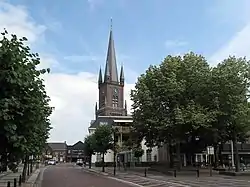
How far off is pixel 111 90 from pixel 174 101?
11439cm

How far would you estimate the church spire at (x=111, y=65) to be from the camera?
15188 centimetres

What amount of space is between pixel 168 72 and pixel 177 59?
2771 millimetres

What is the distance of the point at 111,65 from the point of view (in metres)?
155

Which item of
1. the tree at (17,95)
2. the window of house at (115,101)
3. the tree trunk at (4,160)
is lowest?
the tree trunk at (4,160)

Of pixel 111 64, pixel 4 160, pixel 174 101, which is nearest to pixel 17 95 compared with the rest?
pixel 4 160

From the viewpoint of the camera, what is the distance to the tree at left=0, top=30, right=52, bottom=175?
11.3 m

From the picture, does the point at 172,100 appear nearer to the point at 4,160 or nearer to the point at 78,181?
the point at 78,181

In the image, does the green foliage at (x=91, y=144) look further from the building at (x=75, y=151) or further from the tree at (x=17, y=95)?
the building at (x=75, y=151)

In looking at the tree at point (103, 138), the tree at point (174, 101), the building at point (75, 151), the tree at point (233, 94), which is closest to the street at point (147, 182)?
the tree at point (174, 101)

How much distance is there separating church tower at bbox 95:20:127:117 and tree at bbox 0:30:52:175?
139m

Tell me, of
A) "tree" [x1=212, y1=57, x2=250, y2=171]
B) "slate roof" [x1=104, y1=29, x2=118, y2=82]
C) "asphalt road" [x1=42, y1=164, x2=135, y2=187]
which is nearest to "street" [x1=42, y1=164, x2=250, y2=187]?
"asphalt road" [x1=42, y1=164, x2=135, y2=187]

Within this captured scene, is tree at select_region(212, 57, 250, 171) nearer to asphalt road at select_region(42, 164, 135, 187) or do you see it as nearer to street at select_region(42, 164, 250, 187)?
street at select_region(42, 164, 250, 187)

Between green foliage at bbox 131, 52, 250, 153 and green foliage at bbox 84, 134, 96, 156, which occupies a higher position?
green foliage at bbox 131, 52, 250, 153

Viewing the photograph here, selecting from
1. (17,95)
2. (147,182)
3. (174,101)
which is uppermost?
(174,101)
